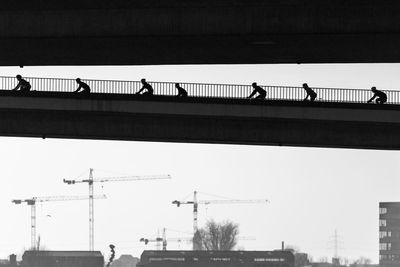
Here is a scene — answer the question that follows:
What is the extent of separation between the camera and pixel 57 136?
8362 centimetres

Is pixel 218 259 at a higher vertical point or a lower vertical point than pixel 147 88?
lower

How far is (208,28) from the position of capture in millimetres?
71125

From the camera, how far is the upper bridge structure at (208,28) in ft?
230

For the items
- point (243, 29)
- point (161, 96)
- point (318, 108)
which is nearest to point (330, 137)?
point (318, 108)

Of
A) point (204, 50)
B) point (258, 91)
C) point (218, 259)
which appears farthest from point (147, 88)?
point (218, 259)

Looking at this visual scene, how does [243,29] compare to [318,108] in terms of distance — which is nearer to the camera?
[243,29]

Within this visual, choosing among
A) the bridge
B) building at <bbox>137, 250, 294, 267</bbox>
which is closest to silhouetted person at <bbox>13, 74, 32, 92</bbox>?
the bridge

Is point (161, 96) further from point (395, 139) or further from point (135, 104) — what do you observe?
point (395, 139)

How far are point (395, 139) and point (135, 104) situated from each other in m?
12.8

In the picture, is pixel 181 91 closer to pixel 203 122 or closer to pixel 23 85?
pixel 203 122

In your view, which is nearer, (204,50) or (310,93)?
(204,50)

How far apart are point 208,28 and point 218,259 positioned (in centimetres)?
12491

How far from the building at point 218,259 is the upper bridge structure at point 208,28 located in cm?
11295

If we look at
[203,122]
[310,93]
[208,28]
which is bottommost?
[203,122]
